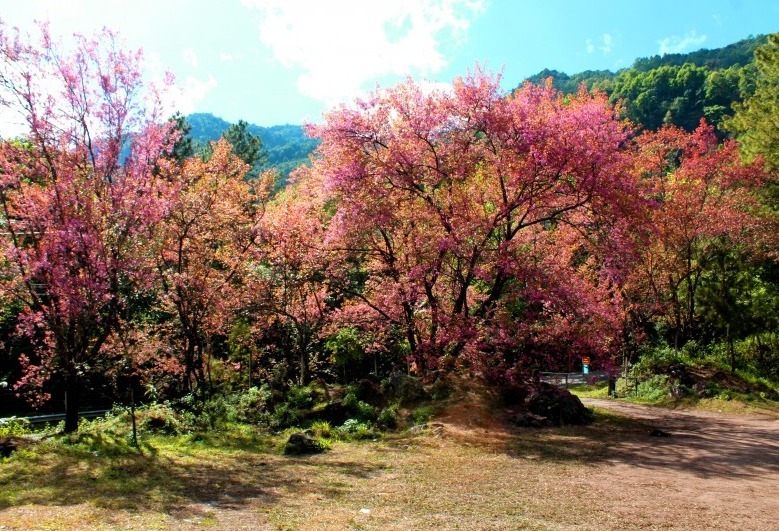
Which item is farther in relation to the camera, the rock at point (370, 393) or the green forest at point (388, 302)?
the rock at point (370, 393)

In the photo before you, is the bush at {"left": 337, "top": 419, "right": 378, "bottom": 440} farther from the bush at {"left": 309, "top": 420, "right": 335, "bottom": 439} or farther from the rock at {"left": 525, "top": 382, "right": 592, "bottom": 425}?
the rock at {"left": 525, "top": 382, "right": 592, "bottom": 425}

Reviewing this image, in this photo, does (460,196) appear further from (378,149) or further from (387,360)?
(387,360)

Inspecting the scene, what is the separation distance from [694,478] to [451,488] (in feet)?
10.9

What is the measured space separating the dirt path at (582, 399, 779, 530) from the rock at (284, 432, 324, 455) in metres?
4.11

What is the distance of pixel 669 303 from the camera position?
1927cm

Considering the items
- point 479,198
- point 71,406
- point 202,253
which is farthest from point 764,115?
point 71,406

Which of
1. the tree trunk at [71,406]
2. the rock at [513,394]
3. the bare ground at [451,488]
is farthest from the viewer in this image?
the rock at [513,394]

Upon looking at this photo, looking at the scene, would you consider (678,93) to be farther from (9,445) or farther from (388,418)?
(9,445)

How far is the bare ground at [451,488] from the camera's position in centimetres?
515

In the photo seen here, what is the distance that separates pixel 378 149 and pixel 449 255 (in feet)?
9.60

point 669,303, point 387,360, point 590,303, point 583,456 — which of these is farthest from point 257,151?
point 583,456

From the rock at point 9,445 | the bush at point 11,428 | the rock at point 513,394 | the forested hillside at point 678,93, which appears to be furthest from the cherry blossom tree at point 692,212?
the forested hillside at point 678,93

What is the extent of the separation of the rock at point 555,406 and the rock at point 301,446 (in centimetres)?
503

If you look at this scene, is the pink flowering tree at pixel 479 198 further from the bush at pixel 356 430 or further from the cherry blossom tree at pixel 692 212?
the cherry blossom tree at pixel 692 212
